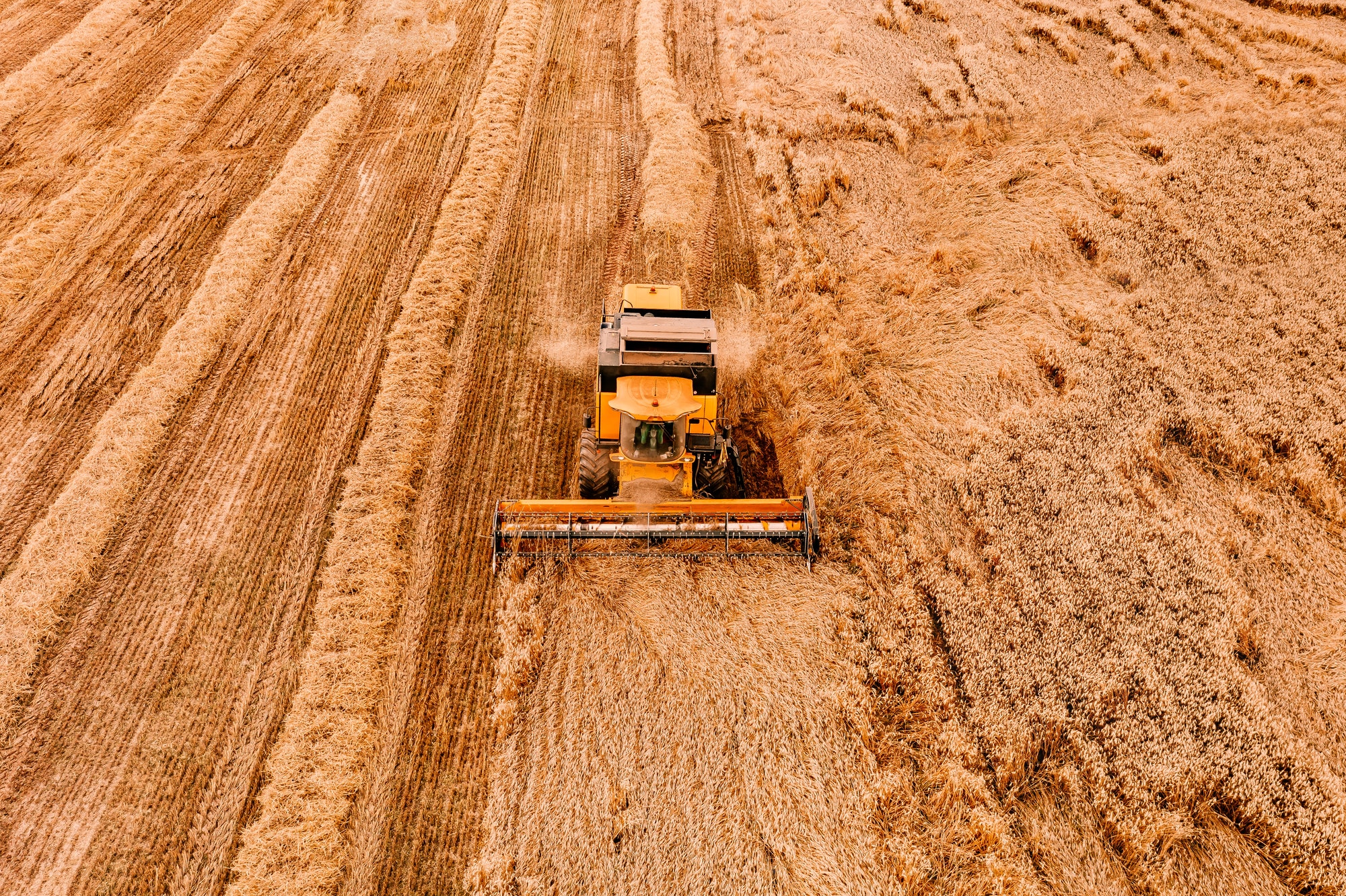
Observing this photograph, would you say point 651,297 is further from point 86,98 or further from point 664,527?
point 86,98

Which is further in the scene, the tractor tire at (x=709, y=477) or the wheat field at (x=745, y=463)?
the tractor tire at (x=709, y=477)

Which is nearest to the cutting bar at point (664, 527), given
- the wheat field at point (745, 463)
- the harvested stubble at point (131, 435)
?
the wheat field at point (745, 463)

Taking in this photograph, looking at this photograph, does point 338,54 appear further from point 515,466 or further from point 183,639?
point 183,639

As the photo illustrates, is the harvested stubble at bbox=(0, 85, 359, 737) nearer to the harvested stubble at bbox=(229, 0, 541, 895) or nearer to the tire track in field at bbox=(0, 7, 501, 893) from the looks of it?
the tire track in field at bbox=(0, 7, 501, 893)

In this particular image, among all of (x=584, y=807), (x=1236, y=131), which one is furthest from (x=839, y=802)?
(x=1236, y=131)

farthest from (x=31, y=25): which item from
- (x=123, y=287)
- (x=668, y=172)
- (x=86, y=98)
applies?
(x=668, y=172)

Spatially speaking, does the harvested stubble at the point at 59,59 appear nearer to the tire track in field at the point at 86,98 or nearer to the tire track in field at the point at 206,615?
the tire track in field at the point at 86,98
